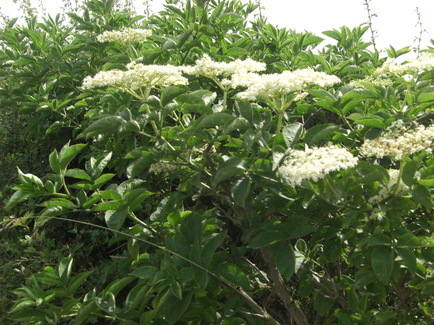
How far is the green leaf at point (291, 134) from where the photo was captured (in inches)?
69.5

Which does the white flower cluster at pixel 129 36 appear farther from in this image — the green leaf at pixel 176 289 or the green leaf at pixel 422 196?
the green leaf at pixel 422 196

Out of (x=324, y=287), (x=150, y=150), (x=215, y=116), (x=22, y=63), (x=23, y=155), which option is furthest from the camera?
(x=23, y=155)

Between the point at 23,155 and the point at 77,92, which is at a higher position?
the point at 77,92

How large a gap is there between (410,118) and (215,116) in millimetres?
739

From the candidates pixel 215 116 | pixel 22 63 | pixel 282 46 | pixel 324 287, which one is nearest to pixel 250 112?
pixel 215 116

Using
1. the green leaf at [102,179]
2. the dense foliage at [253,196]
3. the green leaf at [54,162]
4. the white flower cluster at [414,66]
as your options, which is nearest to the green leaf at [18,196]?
the dense foliage at [253,196]

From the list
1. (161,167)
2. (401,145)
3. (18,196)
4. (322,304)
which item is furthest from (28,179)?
(401,145)

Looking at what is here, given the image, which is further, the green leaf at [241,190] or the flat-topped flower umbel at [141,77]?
the flat-topped flower umbel at [141,77]

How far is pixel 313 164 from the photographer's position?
1538mm

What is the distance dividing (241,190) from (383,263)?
0.49 meters

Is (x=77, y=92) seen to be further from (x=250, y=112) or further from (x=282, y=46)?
(x=250, y=112)

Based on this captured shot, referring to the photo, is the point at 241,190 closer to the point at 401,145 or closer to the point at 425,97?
the point at 401,145

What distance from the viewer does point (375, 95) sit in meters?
2.10

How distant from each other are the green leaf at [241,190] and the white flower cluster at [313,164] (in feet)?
0.52
